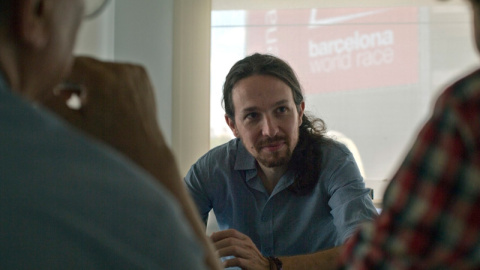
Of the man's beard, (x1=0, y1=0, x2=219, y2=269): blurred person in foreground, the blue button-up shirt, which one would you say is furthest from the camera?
the man's beard

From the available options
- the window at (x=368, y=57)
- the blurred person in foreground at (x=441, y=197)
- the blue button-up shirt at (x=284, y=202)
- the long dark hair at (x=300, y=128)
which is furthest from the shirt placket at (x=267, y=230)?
the blurred person in foreground at (x=441, y=197)

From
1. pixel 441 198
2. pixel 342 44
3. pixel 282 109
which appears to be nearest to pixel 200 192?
pixel 282 109

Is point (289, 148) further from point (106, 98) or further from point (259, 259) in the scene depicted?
point (106, 98)

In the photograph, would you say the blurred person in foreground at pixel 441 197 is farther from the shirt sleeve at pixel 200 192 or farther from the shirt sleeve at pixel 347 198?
the shirt sleeve at pixel 200 192

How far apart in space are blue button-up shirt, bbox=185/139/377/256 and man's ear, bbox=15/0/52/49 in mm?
1424

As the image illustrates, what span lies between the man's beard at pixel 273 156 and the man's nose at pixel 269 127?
0.9 inches

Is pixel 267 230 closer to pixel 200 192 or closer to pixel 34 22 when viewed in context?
pixel 200 192

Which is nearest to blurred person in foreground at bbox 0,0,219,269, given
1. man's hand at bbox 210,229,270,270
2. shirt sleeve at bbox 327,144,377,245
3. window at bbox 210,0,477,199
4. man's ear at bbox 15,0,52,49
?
man's ear at bbox 15,0,52,49

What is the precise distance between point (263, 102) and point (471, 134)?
5.27ft

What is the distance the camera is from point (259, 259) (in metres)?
1.55

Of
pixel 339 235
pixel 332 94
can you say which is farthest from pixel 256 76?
pixel 332 94

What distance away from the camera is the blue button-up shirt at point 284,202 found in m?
1.88

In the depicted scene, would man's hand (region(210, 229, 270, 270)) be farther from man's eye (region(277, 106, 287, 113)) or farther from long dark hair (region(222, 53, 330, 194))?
man's eye (region(277, 106, 287, 113))

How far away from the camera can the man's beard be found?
2.00 metres
